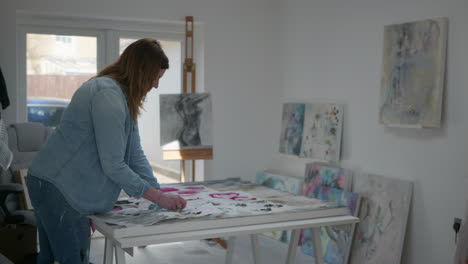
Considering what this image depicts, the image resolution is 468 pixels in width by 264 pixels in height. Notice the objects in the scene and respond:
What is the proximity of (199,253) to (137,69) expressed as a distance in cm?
254

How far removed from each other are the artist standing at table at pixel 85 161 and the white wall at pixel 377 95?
2035mm

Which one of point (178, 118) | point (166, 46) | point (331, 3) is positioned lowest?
point (178, 118)

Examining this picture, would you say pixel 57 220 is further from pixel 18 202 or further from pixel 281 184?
pixel 281 184

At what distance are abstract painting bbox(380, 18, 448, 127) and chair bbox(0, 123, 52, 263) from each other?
2.50 meters

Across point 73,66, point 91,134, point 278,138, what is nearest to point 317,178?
point 278,138

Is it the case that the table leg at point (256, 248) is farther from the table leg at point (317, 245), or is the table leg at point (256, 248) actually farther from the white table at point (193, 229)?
the white table at point (193, 229)

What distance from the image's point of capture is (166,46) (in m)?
4.84

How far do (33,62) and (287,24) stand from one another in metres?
2.28

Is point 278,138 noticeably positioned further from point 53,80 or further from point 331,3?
point 53,80

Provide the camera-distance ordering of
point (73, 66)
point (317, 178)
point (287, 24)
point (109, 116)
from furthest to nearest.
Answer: point (287, 24) < point (73, 66) < point (317, 178) < point (109, 116)

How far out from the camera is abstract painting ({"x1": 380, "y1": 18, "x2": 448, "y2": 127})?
126 inches

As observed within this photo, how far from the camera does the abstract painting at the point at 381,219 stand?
11.3ft

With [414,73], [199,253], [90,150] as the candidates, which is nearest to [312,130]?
[414,73]

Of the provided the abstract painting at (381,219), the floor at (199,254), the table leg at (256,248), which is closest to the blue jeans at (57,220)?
the table leg at (256,248)
